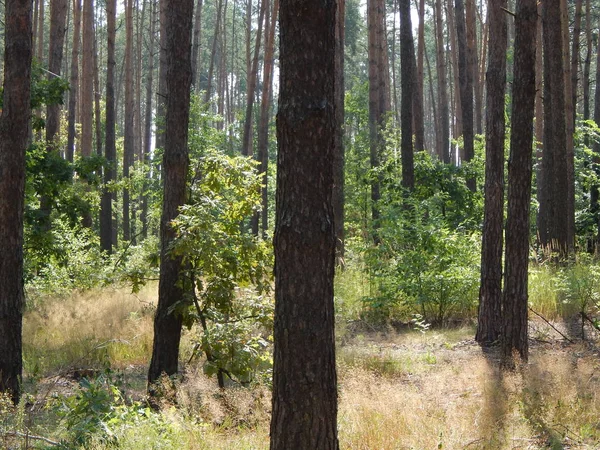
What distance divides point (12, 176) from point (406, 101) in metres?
11.6

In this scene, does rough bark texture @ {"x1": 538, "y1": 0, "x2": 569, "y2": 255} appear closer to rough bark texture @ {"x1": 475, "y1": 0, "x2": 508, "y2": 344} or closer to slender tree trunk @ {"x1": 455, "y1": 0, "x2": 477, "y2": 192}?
rough bark texture @ {"x1": 475, "y1": 0, "x2": 508, "y2": 344}

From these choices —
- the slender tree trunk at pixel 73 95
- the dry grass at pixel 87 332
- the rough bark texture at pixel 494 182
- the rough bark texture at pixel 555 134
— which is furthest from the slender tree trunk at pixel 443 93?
the rough bark texture at pixel 494 182

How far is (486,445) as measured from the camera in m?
5.38

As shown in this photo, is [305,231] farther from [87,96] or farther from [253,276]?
[87,96]

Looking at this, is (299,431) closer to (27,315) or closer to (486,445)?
(486,445)

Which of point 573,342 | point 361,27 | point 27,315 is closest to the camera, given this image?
point 573,342

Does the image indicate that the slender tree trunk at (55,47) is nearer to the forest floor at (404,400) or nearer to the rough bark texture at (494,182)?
the forest floor at (404,400)

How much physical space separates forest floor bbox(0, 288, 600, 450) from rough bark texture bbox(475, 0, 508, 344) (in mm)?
540

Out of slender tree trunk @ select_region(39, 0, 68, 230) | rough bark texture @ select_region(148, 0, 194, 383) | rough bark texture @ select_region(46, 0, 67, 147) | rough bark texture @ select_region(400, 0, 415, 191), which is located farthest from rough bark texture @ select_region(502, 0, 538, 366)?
rough bark texture @ select_region(46, 0, 67, 147)

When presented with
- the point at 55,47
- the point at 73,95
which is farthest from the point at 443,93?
the point at 55,47

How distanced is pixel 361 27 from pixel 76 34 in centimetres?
3512

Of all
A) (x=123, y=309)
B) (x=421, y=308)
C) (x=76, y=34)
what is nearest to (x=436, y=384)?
(x=421, y=308)

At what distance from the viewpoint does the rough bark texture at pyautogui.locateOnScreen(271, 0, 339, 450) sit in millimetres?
4188

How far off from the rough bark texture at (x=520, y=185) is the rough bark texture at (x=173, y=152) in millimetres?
4049
